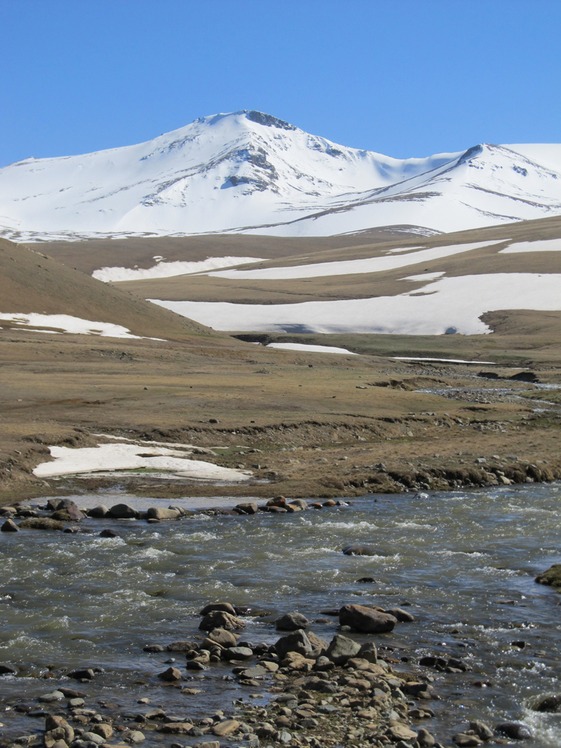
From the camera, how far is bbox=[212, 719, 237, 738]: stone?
13.1m

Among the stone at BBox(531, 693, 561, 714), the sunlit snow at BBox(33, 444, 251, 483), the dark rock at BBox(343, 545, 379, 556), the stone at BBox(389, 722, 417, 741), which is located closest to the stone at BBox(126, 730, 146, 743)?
the stone at BBox(389, 722, 417, 741)

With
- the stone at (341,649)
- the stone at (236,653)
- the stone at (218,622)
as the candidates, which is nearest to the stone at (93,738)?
the stone at (236,653)

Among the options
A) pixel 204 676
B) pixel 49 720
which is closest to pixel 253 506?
pixel 204 676

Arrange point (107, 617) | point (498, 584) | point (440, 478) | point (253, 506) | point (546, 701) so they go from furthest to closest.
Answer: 1. point (440, 478)
2. point (253, 506)
3. point (498, 584)
4. point (107, 617)
5. point (546, 701)

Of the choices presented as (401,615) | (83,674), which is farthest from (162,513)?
(83,674)

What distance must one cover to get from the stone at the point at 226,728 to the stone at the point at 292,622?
4.08m

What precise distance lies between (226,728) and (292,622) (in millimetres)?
4318

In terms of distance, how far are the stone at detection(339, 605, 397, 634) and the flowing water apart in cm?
22

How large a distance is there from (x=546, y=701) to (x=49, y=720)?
22.1 feet

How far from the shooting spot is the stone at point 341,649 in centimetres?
1570

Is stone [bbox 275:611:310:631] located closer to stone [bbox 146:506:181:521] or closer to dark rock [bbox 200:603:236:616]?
dark rock [bbox 200:603:236:616]

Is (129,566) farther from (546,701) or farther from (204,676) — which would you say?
(546,701)

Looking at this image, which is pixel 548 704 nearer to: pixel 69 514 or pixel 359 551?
pixel 359 551

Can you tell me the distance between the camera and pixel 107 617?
59.1 feet
